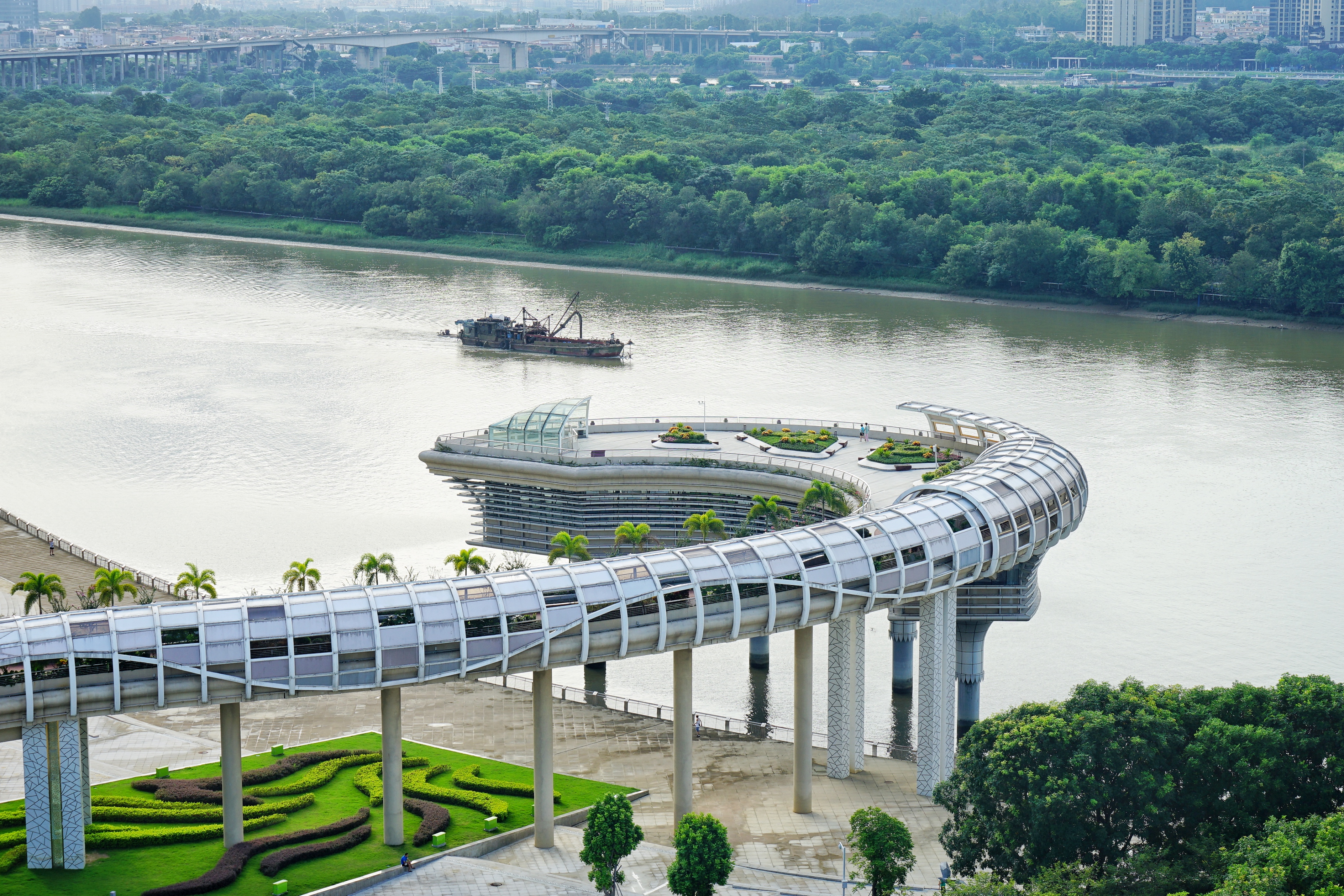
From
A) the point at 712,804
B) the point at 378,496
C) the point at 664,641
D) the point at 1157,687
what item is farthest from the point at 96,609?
the point at 378,496

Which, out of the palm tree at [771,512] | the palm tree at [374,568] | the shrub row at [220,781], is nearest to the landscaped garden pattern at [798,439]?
the palm tree at [771,512]

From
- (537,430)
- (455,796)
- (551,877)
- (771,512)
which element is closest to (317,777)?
(455,796)

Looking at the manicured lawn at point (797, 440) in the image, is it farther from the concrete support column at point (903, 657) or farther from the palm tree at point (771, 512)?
the concrete support column at point (903, 657)

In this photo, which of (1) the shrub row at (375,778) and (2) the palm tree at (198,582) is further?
(2) the palm tree at (198,582)

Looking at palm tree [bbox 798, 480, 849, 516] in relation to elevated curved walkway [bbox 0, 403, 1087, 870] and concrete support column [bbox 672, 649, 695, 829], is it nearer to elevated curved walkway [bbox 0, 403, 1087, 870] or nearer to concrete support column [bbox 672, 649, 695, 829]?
elevated curved walkway [bbox 0, 403, 1087, 870]

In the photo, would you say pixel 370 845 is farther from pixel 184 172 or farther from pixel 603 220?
pixel 184 172
